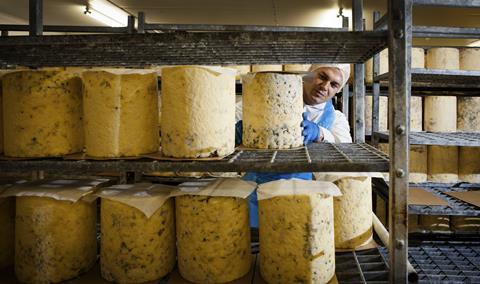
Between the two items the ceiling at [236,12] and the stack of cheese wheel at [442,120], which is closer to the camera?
the stack of cheese wheel at [442,120]

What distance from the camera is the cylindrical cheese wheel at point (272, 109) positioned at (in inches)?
45.2

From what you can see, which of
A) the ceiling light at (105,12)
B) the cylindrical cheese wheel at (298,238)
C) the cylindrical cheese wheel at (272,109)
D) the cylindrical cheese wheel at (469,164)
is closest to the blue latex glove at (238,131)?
the cylindrical cheese wheel at (272,109)

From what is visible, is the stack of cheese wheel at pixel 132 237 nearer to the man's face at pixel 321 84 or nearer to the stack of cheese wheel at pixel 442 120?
the man's face at pixel 321 84

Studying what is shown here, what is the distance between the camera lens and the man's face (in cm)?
199

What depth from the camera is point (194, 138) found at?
103cm

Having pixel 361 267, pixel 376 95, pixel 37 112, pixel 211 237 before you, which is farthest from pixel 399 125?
pixel 376 95

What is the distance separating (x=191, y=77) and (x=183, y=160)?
9.7 inches

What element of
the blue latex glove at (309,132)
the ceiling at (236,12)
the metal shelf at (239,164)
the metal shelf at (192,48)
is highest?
the ceiling at (236,12)

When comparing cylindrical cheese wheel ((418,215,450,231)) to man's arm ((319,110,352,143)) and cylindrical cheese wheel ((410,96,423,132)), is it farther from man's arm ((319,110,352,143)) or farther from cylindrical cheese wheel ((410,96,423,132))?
man's arm ((319,110,352,143))

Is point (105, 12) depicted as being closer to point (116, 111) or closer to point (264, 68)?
point (264, 68)

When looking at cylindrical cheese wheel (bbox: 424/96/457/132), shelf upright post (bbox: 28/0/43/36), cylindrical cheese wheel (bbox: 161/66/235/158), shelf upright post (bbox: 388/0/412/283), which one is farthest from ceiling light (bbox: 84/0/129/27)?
shelf upright post (bbox: 388/0/412/283)

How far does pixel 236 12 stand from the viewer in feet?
13.3

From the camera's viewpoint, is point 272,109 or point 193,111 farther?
point 272,109

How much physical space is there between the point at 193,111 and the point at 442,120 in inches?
93.2
